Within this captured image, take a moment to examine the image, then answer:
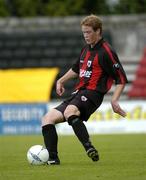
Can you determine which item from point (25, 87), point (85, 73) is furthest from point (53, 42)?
point (85, 73)

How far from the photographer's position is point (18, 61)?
1083 inches

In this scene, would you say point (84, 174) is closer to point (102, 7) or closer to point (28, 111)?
point (28, 111)

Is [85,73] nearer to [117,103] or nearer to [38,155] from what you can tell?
[117,103]

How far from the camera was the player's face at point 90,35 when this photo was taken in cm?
1015

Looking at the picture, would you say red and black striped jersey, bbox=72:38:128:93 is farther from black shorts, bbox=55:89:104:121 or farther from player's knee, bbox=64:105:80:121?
player's knee, bbox=64:105:80:121

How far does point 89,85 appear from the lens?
1037 centimetres

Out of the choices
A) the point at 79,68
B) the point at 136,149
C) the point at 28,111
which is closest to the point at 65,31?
the point at 28,111

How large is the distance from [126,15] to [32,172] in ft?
61.2

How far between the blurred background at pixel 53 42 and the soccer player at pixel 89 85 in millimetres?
14906

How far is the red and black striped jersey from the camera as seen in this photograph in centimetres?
1027

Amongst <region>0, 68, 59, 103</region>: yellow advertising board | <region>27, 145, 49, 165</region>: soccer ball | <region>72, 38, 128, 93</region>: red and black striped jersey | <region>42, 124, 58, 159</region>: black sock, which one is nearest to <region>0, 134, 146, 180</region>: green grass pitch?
<region>27, 145, 49, 165</region>: soccer ball

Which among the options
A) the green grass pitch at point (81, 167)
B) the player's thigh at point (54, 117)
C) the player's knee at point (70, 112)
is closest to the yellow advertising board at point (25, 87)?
the green grass pitch at point (81, 167)

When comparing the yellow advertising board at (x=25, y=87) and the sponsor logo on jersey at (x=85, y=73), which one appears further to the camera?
the yellow advertising board at (x=25, y=87)

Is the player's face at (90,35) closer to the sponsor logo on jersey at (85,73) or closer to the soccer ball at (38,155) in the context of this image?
the sponsor logo on jersey at (85,73)
